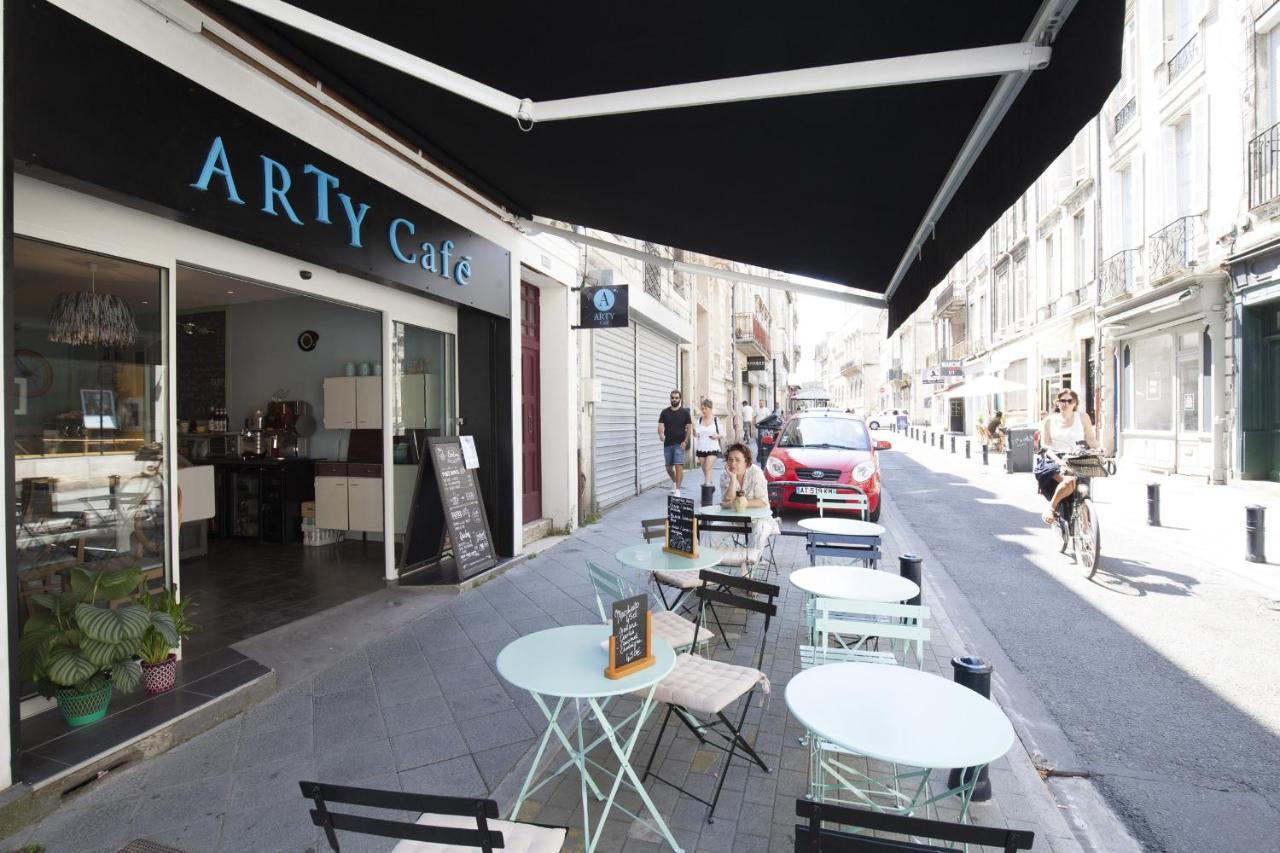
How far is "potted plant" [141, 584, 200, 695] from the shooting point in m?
3.29

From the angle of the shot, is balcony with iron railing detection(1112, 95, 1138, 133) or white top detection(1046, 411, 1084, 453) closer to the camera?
white top detection(1046, 411, 1084, 453)

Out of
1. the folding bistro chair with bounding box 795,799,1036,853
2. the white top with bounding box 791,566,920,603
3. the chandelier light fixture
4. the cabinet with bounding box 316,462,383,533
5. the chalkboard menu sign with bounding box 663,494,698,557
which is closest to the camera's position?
the folding bistro chair with bounding box 795,799,1036,853

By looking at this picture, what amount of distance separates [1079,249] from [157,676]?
2413 cm

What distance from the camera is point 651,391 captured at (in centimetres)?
1331

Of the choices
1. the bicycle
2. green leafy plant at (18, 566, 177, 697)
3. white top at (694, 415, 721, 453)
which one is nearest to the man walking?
white top at (694, 415, 721, 453)

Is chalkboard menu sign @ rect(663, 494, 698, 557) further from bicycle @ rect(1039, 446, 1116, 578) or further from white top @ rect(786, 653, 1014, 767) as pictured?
bicycle @ rect(1039, 446, 1116, 578)

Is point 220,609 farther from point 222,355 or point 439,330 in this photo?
point 222,355

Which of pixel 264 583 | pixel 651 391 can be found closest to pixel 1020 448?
pixel 651 391

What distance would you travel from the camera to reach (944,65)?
104 inches

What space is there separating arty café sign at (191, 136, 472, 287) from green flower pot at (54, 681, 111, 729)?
99.7 inches

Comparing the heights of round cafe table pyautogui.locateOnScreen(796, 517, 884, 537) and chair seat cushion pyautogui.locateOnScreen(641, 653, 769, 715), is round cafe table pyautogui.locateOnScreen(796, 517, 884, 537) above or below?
above

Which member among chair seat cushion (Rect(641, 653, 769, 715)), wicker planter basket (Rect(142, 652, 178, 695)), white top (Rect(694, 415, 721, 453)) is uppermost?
white top (Rect(694, 415, 721, 453))

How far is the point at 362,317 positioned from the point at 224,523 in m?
3.21

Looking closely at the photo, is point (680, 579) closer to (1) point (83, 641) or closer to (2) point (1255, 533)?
(1) point (83, 641)
